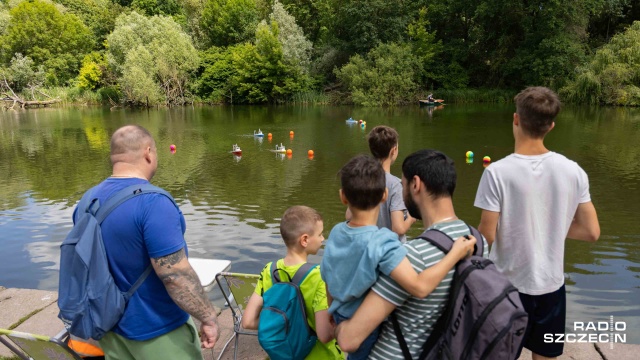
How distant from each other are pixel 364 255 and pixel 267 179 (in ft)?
34.9

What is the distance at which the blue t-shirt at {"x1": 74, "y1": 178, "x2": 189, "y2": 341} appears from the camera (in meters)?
2.09

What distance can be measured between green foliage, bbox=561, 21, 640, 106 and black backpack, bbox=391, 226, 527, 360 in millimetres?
31650

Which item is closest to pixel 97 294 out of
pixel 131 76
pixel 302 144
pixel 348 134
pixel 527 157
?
pixel 527 157

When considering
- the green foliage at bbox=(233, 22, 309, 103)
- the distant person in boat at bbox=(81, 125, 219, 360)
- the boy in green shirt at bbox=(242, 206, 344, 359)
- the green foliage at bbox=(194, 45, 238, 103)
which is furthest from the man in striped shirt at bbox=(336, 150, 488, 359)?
the green foliage at bbox=(194, 45, 238, 103)

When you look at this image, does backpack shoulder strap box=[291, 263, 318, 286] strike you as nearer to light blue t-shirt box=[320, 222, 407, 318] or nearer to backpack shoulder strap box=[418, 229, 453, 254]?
light blue t-shirt box=[320, 222, 407, 318]

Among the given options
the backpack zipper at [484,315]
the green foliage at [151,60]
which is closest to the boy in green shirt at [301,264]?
the backpack zipper at [484,315]

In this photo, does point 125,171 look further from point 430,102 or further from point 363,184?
point 430,102

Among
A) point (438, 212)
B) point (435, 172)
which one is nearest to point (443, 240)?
point (438, 212)

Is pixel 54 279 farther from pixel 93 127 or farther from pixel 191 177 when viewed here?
pixel 93 127

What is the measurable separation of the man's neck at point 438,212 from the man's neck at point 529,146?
2.64ft

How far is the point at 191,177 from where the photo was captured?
40.8 ft

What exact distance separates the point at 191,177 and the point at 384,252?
11368 mm

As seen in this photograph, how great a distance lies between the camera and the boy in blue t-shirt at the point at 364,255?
164 centimetres

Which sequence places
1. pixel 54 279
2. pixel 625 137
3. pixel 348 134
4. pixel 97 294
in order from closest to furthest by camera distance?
pixel 97 294, pixel 54 279, pixel 625 137, pixel 348 134
